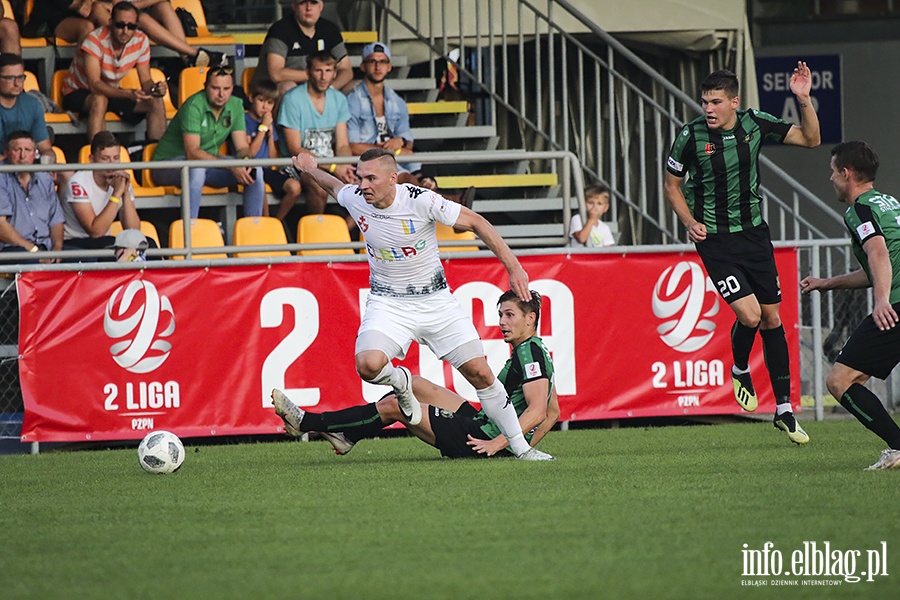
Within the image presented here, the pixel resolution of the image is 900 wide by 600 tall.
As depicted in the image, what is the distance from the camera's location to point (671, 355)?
456 inches

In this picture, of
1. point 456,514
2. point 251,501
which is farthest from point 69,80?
point 456,514

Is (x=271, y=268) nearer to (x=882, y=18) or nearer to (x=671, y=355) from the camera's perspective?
(x=671, y=355)

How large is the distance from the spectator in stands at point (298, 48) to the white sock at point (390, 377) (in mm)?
6244

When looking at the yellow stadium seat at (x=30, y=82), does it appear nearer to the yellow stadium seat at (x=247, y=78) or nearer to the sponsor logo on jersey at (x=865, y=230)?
the yellow stadium seat at (x=247, y=78)

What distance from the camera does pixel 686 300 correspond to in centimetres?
1154

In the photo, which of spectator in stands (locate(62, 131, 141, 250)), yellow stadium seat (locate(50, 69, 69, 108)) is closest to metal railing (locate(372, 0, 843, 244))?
yellow stadium seat (locate(50, 69, 69, 108))

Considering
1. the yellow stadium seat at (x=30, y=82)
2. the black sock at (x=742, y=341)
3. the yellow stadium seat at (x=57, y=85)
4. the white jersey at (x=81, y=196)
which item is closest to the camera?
the black sock at (x=742, y=341)

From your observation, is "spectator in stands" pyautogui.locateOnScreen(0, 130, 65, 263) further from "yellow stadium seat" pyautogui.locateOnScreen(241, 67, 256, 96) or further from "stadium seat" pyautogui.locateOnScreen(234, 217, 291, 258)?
"yellow stadium seat" pyautogui.locateOnScreen(241, 67, 256, 96)

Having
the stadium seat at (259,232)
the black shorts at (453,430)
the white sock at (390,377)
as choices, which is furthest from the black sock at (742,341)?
the stadium seat at (259,232)

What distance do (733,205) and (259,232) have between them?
4.83 metres

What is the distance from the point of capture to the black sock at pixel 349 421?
8922 mm

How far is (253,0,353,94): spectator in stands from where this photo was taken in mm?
14070

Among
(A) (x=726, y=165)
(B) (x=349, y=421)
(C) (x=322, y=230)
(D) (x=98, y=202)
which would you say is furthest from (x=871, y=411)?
(D) (x=98, y=202)

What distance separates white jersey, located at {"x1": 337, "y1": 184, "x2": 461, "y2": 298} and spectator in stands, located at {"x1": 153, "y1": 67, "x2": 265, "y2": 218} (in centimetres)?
422
